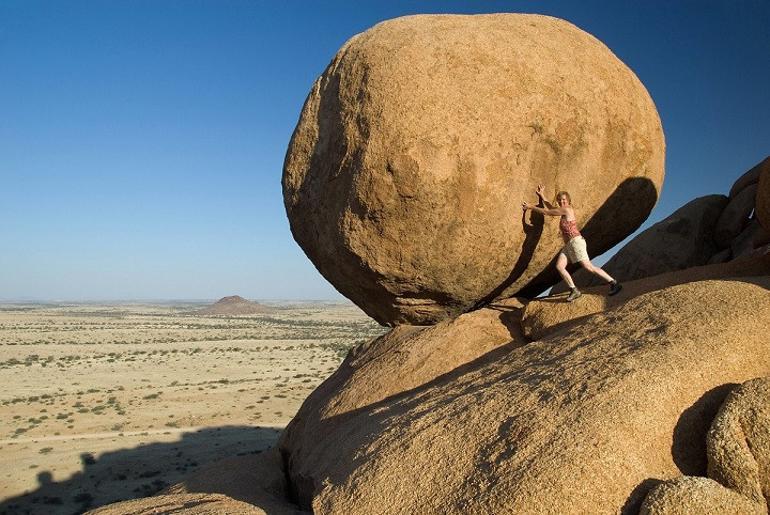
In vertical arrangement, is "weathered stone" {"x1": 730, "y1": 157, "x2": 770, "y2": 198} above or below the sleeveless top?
above

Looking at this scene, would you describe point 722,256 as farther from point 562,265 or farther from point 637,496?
point 637,496

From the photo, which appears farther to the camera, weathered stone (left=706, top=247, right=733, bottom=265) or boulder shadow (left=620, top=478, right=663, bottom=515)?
weathered stone (left=706, top=247, right=733, bottom=265)

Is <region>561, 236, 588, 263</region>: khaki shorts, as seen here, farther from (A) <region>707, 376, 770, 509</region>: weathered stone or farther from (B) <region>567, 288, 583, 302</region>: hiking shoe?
(A) <region>707, 376, 770, 509</region>: weathered stone

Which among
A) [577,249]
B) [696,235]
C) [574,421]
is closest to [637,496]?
[574,421]

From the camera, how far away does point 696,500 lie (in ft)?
11.0

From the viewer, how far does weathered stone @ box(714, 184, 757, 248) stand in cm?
1018

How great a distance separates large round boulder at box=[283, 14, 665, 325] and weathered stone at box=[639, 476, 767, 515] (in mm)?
3797

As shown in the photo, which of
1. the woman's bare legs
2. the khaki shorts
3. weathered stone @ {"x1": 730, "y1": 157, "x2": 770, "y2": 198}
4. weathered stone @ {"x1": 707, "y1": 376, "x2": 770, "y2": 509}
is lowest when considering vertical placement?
weathered stone @ {"x1": 707, "y1": 376, "x2": 770, "y2": 509}

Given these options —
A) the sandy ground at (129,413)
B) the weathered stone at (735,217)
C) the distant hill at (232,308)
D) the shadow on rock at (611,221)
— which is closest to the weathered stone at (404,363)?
the shadow on rock at (611,221)

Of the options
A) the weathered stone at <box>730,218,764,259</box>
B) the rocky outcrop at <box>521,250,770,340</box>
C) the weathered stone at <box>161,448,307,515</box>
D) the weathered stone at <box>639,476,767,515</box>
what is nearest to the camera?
the weathered stone at <box>639,476,767,515</box>

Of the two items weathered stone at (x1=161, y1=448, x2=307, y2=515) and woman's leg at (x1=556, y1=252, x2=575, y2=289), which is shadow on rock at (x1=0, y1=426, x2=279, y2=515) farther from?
woman's leg at (x1=556, y1=252, x2=575, y2=289)

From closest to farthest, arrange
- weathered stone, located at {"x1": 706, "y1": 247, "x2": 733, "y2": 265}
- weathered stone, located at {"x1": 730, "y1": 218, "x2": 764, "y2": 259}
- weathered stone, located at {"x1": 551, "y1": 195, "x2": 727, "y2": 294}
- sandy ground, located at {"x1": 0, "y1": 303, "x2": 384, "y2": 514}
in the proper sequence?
1. weathered stone, located at {"x1": 730, "y1": 218, "x2": 764, "y2": 259}
2. weathered stone, located at {"x1": 706, "y1": 247, "x2": 733, "y2": 265}
3. weathered stone, located at {"x1": 551, "y1": 195, "x2": 727, "y2": 294}
4. sandy ground, located at {"x1": 0, "y1": 303, "x2": 384, "y2": 514}

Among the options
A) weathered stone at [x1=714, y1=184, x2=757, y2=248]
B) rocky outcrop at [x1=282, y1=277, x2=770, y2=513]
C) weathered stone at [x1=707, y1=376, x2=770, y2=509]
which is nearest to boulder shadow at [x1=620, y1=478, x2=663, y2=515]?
rocky outcrop at [x1=282, y1=277, x2=770, y2=513]

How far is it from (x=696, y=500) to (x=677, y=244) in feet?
27.1
